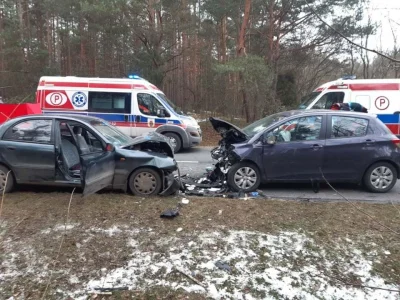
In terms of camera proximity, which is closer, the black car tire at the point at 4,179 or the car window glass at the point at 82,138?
the black car tire at the point at 4,179

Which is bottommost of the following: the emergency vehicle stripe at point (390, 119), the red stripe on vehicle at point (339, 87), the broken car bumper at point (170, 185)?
the broken car bumper at point (170, 185)

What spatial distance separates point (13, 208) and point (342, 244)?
460 cm

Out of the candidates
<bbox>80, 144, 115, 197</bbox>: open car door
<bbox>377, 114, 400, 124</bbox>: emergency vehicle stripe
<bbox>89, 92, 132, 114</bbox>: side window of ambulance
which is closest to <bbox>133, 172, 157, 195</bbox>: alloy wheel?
<bbox>80, 144, 115, 197</bbox>: open car door

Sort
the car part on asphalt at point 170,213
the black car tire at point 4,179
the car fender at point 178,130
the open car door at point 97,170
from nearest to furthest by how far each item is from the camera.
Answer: the open car door at point 97,170 → the car part on asphalt at point 170,213 → the black car tire at point 4,179 → the car fender at point 178,130

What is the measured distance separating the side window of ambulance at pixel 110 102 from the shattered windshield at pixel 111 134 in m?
5.38

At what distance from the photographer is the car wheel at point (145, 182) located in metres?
5.73

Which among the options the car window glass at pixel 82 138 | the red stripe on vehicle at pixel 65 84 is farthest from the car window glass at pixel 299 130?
the red stripe on vehicle at pixel 65 84

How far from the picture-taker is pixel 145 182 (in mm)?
5746

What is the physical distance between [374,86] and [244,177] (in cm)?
788

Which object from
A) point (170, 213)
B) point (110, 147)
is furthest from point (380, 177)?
point (110, 147)

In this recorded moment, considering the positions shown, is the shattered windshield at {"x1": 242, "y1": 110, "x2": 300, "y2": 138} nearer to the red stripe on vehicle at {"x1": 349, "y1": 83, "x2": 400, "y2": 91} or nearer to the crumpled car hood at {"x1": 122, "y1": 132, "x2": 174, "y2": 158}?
the crumpled car hood at {"x1": 122, "y1": 132, "x2": 174, "y2": 158}

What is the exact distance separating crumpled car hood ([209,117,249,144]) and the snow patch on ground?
2796 millimetres

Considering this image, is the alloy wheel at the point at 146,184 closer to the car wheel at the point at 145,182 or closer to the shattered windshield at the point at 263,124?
the car wheel at the point at 145,182

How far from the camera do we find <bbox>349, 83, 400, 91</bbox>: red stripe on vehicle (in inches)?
455
